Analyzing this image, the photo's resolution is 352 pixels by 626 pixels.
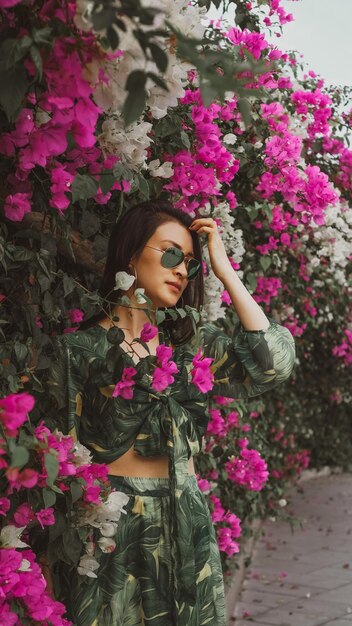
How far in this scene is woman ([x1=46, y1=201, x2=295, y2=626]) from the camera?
2012mm

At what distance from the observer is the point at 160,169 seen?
88.4 inches

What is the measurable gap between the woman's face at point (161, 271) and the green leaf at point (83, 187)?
14.4 inches

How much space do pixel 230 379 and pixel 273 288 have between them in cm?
177

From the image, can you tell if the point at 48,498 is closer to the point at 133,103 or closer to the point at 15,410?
the point at 15,410

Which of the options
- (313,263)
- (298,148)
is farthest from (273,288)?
(298,148)

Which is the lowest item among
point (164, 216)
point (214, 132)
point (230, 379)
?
point (230, 379)

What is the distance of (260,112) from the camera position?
10.3 feet

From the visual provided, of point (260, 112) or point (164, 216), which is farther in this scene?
point (260, 112)

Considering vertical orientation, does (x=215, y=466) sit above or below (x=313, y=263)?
below

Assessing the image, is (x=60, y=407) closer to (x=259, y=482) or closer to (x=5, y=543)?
(x=5, y=543)

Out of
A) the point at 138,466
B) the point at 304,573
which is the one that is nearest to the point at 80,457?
the point at 138,466

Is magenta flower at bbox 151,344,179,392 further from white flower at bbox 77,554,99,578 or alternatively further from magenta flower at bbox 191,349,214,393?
white flower at bbox 77,554,99,578

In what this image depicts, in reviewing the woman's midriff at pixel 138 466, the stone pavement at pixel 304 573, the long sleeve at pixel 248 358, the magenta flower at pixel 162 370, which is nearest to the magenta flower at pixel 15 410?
the magenta flower at pixel 162 370

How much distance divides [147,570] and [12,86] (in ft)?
4.06
